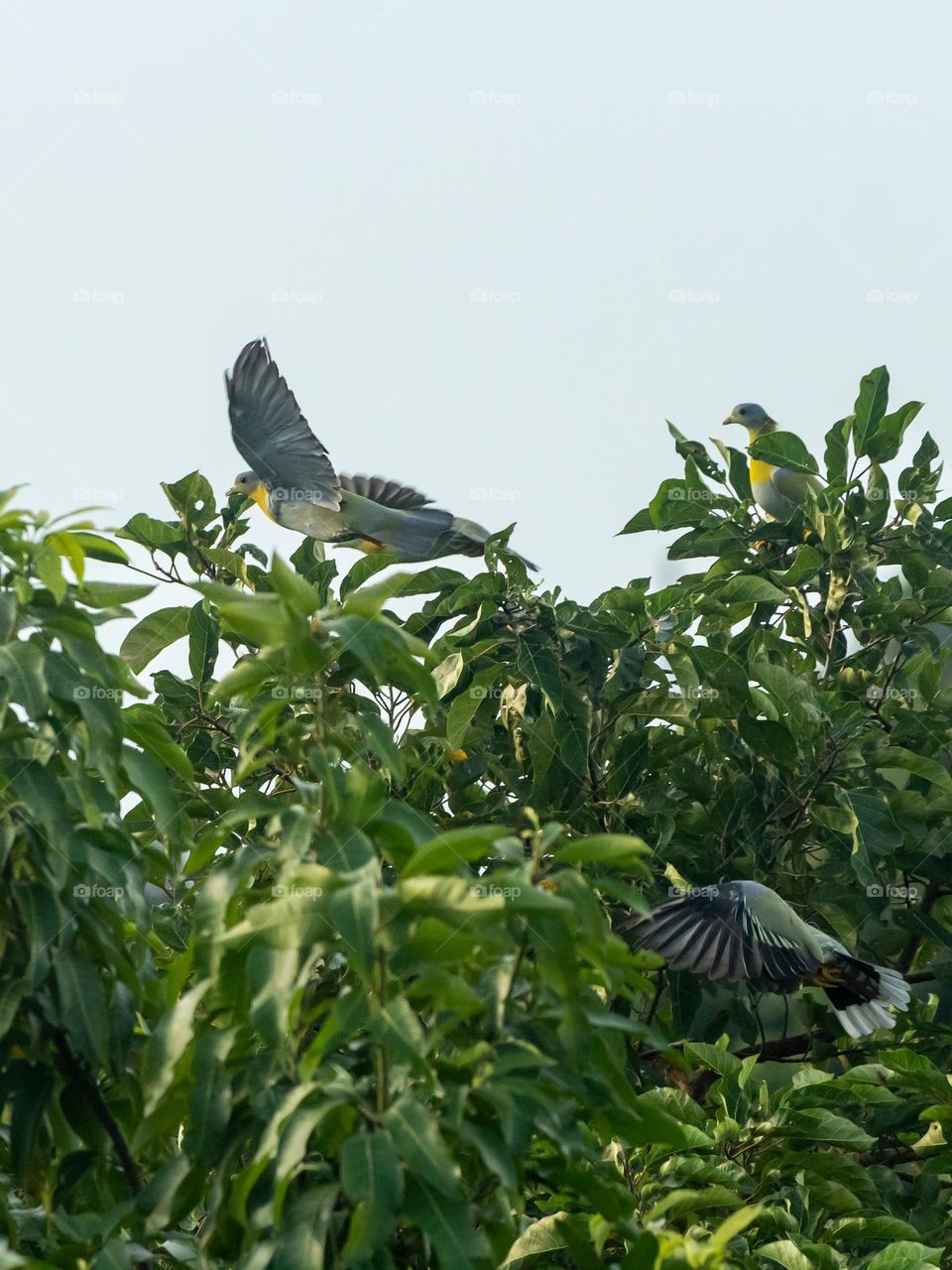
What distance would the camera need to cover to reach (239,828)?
286 cm

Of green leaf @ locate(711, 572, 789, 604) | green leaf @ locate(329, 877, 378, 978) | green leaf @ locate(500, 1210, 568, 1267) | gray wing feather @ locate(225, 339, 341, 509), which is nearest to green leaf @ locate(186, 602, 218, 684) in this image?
gray wing feather @ locate(225, 339, 341, 509)

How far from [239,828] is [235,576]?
815 millimetres

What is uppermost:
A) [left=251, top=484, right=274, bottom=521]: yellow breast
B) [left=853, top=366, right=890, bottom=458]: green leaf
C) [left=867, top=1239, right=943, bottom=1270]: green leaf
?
[left=853, top=366, right=890, bottom=458]: green leaf

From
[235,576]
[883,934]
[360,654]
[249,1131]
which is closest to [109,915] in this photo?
[249,1131]

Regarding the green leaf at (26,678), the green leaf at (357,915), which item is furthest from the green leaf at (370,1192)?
the green leaf at (26,678)

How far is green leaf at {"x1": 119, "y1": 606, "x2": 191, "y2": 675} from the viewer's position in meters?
3.12

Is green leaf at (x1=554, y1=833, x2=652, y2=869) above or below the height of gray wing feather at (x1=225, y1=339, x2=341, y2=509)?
below

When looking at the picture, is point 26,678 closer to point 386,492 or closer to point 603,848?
point 603,848

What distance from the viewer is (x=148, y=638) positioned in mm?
3125

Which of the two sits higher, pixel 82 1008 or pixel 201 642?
pixel 201 642

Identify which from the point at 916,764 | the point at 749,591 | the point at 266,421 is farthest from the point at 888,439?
the point at 266,421

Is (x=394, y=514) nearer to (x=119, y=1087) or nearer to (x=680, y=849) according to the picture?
(x=680, y=849)

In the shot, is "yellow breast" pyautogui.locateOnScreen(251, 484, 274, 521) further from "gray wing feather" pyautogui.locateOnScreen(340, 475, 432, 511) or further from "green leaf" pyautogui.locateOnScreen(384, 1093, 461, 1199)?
"green leaf" pyautogui.locateOnScreen(384, 1093, 461, 1199)

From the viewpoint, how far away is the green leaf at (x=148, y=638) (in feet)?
10.2
